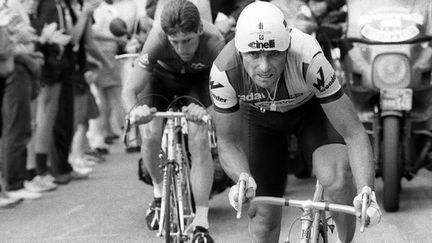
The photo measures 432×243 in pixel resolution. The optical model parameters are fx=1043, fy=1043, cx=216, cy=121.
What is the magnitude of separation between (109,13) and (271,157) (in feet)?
28.2

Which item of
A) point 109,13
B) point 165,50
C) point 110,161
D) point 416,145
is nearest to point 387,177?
point 416,145

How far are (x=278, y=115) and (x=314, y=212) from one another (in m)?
1.07

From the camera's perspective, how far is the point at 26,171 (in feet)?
36.4

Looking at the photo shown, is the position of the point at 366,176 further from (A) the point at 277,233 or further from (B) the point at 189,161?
(B) the point at 189,161

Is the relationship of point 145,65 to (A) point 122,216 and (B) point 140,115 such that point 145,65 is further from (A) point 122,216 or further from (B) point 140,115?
(A) point 122,216

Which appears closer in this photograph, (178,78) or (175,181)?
(175,181)

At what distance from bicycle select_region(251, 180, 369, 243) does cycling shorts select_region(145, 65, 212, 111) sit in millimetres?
2648

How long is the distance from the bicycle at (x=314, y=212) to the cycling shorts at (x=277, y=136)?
0.56 meters

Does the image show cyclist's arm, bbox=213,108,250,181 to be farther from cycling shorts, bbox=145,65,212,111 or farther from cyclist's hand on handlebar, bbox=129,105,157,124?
cycling shorts, bbox=145,65,212,111

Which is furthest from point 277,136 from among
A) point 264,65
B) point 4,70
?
point 4,70

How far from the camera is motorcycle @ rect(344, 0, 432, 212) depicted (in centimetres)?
901

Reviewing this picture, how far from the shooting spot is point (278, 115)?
644 centimetres

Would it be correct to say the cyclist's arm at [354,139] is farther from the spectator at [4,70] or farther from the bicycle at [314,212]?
the spectator at [4,70]

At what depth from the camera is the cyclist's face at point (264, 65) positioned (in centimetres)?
539
